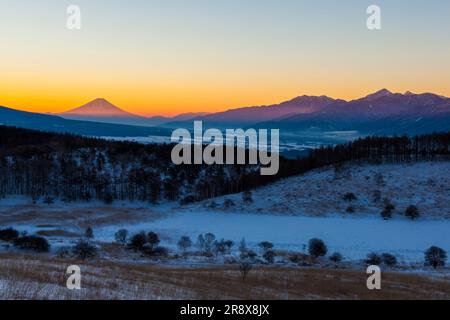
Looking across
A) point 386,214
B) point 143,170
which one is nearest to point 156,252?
point 386,214

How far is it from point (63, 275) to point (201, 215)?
69120 millimetres

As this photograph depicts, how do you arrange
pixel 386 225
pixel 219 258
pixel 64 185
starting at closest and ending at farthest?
1. pixel 219 258
2. pixel 386 225
3. pixel 64 185

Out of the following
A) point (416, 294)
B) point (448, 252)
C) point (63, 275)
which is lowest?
point (448, 252)

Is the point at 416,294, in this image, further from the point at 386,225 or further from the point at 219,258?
the point at 386,225

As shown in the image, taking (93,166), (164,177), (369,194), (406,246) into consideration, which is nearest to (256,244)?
(406,246)

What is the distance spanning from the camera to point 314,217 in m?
87.6

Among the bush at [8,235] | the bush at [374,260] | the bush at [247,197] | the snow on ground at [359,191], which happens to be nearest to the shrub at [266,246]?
the bush at [374,260]

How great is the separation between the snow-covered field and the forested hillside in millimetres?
11236

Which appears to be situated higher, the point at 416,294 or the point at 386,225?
the point at 416,294

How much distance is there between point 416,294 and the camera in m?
28.3

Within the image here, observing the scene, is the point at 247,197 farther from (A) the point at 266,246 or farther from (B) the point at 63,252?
(B) the point at 63,252

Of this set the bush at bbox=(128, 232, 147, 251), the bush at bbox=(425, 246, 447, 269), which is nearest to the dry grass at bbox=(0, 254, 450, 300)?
the bush at bbox=(425, 246, 447, 269)

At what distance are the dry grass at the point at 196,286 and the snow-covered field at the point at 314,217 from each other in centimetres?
3017

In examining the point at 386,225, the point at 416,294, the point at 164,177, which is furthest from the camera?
the point at 164,177
